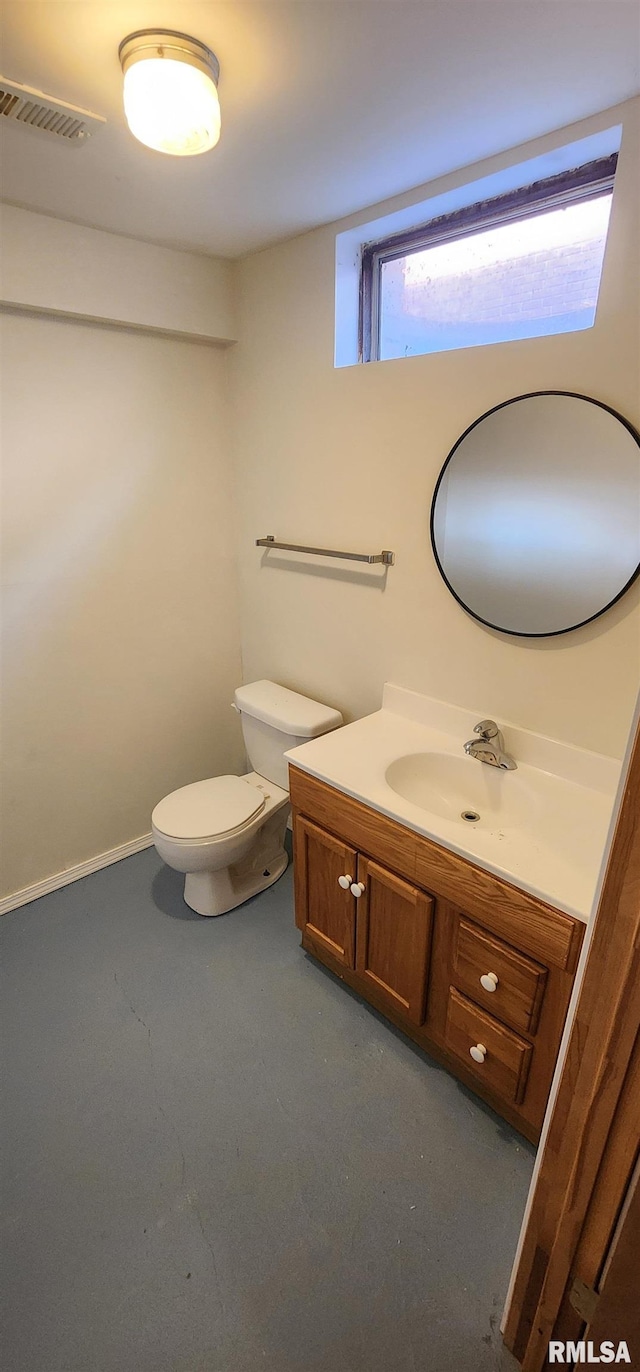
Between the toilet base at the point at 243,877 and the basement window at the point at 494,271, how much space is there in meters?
1.67

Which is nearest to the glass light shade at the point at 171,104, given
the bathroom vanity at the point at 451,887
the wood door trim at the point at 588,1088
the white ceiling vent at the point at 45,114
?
the white ceiling vent at the point at 45,114

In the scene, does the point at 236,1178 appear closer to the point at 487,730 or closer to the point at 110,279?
the point at 487,730

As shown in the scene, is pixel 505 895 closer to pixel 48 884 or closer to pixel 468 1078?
pixel 468 1078

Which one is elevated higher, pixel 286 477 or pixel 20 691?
pixel 286 477

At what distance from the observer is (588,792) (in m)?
1.48

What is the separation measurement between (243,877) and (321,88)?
2258 millimetres

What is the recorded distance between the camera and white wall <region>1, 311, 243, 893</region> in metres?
1.90

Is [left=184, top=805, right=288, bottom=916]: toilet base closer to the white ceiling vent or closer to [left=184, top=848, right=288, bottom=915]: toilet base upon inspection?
[left=184, top=848, right=288, bottom=915]: toilet base

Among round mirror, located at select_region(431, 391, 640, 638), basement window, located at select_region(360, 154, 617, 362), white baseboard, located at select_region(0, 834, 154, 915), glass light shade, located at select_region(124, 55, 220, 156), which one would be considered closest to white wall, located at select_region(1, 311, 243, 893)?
white baseboard, located at select_region(0, 834, 154, 915)

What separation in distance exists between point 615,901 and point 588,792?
32.8 inches

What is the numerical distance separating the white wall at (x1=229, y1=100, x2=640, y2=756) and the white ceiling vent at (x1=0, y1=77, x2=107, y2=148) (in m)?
0.75

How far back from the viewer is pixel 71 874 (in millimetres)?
2322

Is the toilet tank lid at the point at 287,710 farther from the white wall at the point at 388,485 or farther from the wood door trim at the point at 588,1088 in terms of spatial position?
the wood door trim at the point at 588,1088

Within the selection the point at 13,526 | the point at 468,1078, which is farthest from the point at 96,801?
the point at 468,1078
